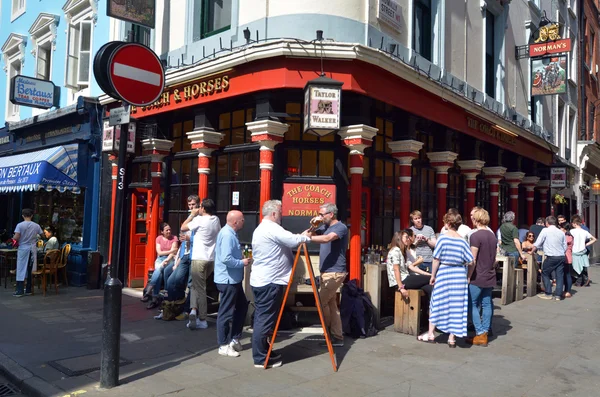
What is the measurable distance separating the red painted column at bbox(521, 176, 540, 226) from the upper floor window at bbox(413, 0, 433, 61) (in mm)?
8020

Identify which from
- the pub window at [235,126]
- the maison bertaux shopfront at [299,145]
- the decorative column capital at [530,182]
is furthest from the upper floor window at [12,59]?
the decorative column capital at [530,182]

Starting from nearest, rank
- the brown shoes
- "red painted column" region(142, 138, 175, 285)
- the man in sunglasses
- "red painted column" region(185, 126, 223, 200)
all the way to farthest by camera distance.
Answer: the man in sunglasses, the brown shoes, "red painted column" region(185, 126, 223, 200), "red painted column" region(142, 138, 175, 285)

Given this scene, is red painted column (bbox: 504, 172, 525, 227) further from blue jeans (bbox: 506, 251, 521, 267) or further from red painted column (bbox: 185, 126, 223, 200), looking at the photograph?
red painted column (bbox: 185, 126, 223, 200)

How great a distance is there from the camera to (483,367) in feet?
18.6


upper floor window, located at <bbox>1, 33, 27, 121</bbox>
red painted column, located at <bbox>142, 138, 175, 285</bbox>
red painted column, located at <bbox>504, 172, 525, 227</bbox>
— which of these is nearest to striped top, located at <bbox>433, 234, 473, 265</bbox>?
red painted column, located at <bbox>142, 138, 175, 285</bbox>

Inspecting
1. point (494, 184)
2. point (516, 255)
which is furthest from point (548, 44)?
point (516, 255)

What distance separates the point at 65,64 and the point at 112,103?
2.57m

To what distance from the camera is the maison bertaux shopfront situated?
8.10 metres

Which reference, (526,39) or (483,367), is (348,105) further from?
(526,39)

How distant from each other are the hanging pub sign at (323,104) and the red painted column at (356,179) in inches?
29.8

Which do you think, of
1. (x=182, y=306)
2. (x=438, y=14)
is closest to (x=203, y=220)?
(x=182, y=306)

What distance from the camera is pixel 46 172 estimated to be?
11453 mm

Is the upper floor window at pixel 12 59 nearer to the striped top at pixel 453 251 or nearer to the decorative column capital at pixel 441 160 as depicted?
the decorative column capital at pixel 441 160

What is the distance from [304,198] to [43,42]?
33.6 ft
